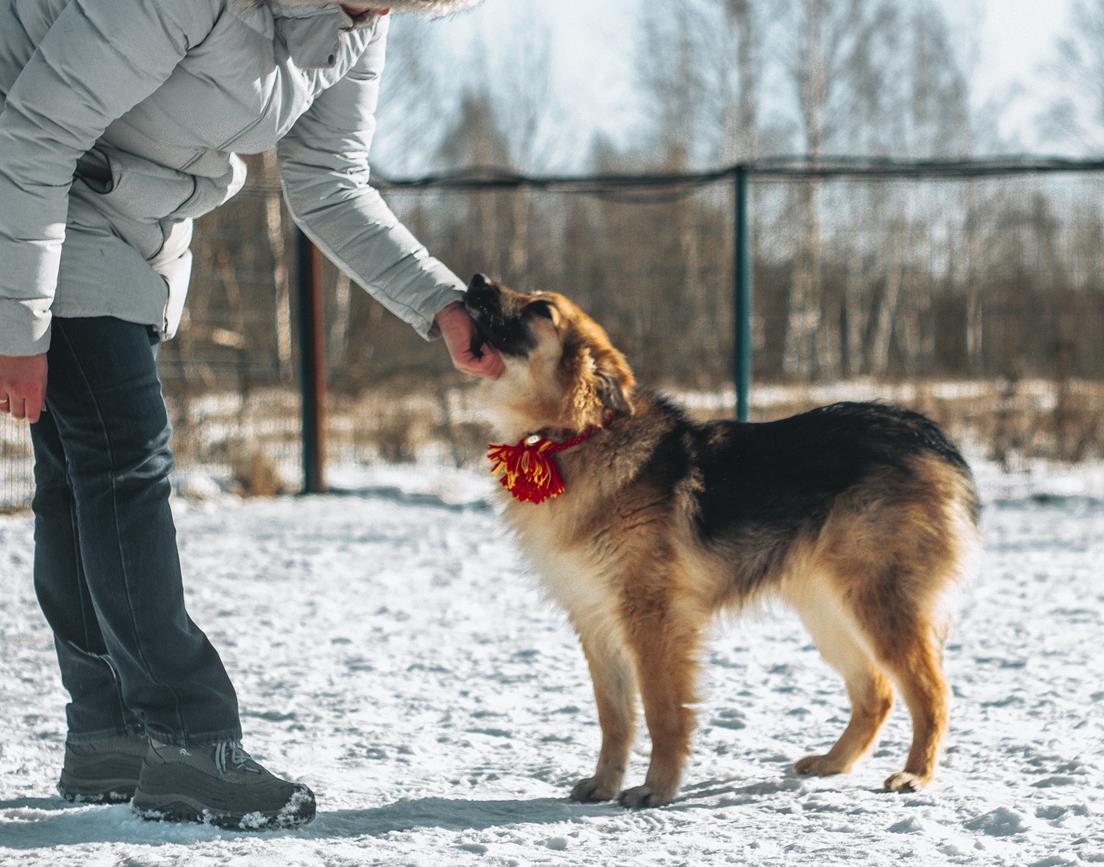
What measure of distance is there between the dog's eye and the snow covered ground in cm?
109

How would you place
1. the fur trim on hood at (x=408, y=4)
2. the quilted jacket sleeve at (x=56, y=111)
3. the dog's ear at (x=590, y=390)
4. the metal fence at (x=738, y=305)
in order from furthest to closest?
1. the metal fence at (x=738, y=305)
2. the dog's ear at (x=590, y=390)
3. the fur trim on hood at (x=408, y=4)
4. the quilted jacket sleeve at (x=56, y=111)

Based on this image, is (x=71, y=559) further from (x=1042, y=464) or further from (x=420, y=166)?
(x=420, y=166)

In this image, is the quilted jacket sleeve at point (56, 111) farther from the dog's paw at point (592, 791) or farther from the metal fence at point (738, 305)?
the metal fence at point (738, 305)

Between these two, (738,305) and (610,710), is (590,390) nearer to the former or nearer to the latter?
(610,710)

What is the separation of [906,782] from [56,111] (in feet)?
8.63

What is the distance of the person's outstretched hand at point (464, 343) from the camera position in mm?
3207

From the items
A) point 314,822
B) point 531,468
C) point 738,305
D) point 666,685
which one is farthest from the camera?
point 738,305

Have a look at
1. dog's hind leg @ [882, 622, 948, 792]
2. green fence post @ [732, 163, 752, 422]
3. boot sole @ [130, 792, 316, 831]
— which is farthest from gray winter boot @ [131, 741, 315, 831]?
green fence post @ [732, 163, 752, 422]

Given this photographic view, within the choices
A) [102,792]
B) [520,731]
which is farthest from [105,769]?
[520,731]

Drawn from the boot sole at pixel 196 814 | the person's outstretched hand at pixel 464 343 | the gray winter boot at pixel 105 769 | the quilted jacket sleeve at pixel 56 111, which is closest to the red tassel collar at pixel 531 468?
the person's outstretched hand at pixel 464 343

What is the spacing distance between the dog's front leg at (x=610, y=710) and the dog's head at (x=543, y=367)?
66 cm

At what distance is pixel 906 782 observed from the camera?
123 inches

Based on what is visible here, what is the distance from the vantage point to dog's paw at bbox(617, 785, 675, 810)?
10.1ft

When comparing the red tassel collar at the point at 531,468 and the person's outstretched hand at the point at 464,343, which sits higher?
the person's outstretched hand at the point at 464,343
